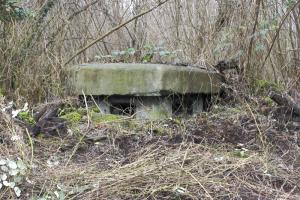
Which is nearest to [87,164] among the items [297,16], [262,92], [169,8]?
[262,92]

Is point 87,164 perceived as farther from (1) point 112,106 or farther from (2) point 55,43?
(2) point 55,43

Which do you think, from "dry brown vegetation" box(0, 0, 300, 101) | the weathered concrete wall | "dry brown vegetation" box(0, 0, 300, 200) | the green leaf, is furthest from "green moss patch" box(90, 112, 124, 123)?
the green leaf

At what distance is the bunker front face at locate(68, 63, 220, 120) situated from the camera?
393cm

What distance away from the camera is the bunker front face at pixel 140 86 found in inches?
155

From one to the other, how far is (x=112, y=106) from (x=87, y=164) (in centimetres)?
Answer: 144

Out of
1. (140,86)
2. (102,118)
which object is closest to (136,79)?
(140,86)

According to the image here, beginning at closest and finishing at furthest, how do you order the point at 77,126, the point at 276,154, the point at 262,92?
the point at 276,154 < the point at 77,126 < the point at 262,92

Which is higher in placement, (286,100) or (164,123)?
(286,100)

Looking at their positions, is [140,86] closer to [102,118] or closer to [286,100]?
[102,118]

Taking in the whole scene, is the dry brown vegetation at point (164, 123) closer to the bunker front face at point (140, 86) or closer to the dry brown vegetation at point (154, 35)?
the dry brown vegetation at point (154, 35)

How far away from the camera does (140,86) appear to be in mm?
3947

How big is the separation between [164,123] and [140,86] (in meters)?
0.41

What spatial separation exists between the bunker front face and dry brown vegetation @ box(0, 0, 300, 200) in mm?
278

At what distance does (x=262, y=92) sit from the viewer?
477 cm
